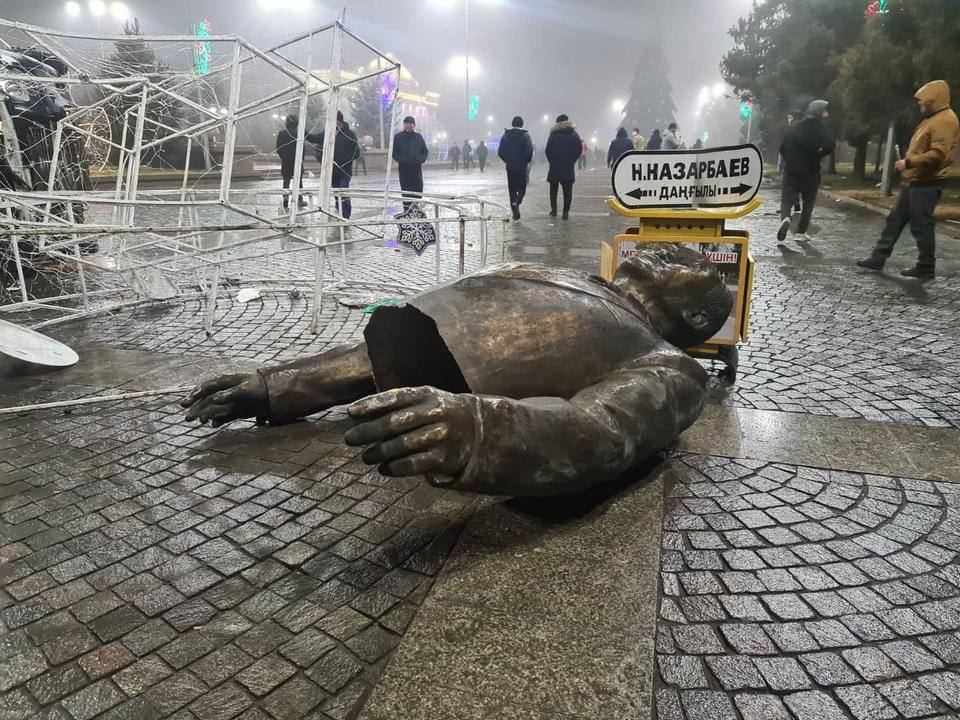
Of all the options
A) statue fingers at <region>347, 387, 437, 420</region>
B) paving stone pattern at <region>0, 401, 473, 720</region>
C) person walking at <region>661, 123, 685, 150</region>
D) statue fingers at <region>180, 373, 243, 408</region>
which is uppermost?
person walking at <region>661, 123, 685, 150</region>

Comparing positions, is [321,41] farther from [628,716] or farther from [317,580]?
[628,716]

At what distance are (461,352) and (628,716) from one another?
1.24 m

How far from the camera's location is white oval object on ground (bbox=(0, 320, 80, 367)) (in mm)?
4000

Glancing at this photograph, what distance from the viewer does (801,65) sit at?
27.1m

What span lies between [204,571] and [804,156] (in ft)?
34.0

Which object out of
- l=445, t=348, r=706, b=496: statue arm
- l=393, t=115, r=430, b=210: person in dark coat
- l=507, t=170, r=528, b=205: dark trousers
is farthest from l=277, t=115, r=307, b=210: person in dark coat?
l=445, t=348, r=706, b=496: statue arm

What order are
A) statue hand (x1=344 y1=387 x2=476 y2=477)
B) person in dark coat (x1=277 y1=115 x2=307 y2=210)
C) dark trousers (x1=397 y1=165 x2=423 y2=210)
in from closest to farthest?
statue hand (x1=344 y1=387 x2=476 y2=477) → person in dark coat (x1=277 y1=115 x2=307 y2=210) → dark trousers (x1=397 y1=165 x2=423 y2=210)

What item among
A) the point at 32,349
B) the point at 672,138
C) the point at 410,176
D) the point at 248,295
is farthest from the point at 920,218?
the point at 672,138

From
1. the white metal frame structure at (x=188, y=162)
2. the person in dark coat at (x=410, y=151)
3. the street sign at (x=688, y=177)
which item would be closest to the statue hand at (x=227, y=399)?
the white metal frame structure at (x=188, y=162)

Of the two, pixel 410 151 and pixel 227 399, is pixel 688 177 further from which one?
pixel 410 151

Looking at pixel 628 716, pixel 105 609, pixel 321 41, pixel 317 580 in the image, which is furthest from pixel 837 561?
pixel 321 41

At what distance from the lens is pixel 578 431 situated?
6.46 feet

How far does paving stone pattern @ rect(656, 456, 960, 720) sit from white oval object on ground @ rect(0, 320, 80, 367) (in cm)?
394

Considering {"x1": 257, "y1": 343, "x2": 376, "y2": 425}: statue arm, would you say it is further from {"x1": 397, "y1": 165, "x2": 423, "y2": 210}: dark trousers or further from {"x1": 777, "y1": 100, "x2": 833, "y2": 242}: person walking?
{"x1": 397, "y1": 165, "x2": 423, "y2": 210}: dark trousers
